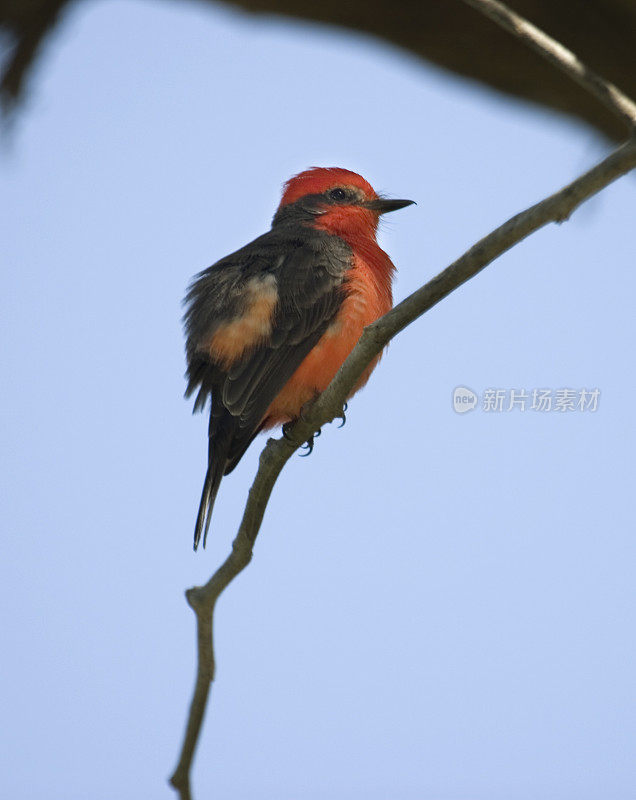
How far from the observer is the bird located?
4.27 m

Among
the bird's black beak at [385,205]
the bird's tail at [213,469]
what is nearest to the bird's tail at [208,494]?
the bird's tail at [213,469]

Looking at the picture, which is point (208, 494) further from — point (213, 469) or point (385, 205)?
point (385, 205)

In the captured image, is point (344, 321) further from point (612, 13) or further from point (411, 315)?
point (612, 13)

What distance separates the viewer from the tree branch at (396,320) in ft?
8.15

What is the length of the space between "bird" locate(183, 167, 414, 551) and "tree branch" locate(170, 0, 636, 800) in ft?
1.89

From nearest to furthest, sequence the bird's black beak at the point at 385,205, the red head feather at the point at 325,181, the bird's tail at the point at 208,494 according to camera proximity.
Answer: the bird's tail at the point at 208,494 → the bird's black beak at the point at 385,205 → the red head feather at the point at 325,181

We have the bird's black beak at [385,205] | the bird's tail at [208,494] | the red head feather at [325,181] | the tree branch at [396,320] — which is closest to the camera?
the tree branch at [396,320]

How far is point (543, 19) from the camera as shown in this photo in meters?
5.81

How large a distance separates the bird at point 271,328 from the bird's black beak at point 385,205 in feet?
0.99

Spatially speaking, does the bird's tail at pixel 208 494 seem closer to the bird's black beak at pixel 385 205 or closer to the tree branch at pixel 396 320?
the tree branch at pixel 396 320

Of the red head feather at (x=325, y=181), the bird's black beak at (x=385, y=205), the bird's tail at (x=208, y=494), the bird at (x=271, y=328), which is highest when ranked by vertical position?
the red head feather at (x=325, y=181)

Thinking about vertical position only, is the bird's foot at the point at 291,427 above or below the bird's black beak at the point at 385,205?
below

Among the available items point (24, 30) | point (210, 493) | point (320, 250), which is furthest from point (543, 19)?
point (210, 493)

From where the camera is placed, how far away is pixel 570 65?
102 inches
